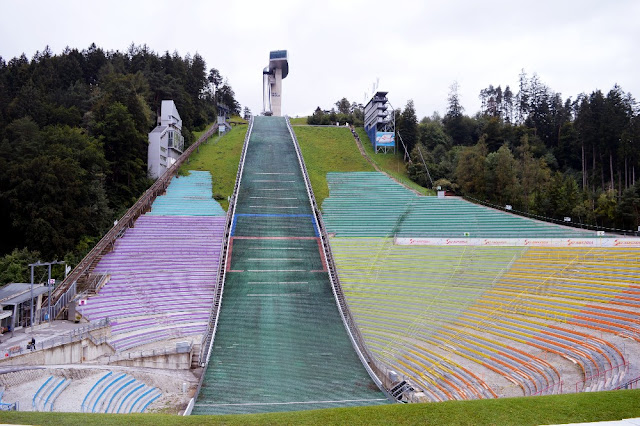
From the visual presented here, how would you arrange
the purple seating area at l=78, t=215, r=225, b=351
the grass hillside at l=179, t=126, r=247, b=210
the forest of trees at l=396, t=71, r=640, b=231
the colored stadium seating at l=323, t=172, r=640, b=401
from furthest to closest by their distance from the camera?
the grass hillside at l=179, t=126, r=247, b=210, the forest of trees at l=396, t=71, r=640, b=231, the purple seating area at l=78, t=215, r=225, b=351, the colored stadium seating at l=323, t=172, r=640, b=401

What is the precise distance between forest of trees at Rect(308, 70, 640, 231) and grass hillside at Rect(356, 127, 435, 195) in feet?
2.72

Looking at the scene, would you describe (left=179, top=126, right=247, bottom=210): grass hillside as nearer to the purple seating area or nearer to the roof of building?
the purple seating area

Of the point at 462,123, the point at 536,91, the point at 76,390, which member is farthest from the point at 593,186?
the point at 76,390

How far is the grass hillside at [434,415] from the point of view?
8047 millimetres

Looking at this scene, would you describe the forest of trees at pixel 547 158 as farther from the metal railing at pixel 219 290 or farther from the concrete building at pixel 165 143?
the concrete building at pixel 165 143

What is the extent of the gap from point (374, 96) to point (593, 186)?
20.3 metres

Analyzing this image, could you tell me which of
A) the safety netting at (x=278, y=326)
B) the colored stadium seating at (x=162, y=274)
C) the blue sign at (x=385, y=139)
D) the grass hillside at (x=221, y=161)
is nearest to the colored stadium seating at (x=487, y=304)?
the safety netting at (x=278, y=326)

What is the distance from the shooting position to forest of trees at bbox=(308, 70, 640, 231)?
101ft

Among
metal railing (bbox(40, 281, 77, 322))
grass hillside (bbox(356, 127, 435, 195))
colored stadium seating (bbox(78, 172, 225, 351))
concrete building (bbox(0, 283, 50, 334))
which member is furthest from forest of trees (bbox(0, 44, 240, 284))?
grass hillside (bbox(356, 127, 435, 195))

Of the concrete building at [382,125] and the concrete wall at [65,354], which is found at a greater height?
the concrete building at [382,125]

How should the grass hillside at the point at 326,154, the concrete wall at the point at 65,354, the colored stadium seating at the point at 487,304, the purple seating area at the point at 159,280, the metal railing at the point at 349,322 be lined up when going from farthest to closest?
the grass hillside at the point at 326,154 < the purple seating area at the point at 159,280 < the metal railing at the point at 349,322 < the colored stadium seating at the point at 487,304 < the concrete wall at the point at 65,354

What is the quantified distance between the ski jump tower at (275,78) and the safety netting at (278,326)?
112 ft

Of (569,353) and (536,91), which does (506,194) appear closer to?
(569,353)

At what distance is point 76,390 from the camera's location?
12.3 meters
